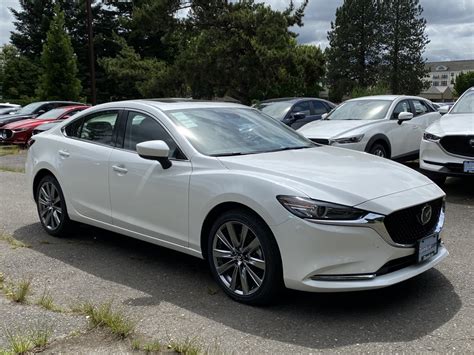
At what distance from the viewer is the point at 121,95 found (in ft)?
158

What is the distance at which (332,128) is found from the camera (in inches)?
→ 369

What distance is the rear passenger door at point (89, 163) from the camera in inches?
201

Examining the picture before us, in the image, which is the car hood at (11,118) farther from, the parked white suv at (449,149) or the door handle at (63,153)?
the parked white suv at (449,149)

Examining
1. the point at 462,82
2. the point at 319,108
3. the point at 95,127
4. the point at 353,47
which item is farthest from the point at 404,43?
the point at 95,127

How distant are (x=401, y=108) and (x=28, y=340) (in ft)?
28.7

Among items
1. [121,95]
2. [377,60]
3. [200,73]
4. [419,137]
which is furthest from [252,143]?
[377,60]

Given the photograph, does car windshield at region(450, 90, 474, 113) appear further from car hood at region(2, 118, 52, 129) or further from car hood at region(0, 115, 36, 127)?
car hood at region(0, 115, 36, 127)

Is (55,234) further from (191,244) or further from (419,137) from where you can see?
(419,137)

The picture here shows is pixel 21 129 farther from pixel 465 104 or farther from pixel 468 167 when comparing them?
pixel 468 167

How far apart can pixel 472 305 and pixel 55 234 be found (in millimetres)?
4259

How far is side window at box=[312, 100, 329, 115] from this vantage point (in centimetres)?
1352

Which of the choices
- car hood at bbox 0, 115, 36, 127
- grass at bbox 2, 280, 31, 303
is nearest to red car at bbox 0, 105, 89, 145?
car hood at bbox 0, 115, 36, 127

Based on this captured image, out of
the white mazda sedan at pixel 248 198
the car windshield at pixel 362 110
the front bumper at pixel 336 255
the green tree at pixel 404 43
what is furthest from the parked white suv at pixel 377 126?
the green tree at pixel 404 43

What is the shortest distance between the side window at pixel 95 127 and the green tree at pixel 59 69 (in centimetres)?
2426
